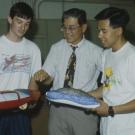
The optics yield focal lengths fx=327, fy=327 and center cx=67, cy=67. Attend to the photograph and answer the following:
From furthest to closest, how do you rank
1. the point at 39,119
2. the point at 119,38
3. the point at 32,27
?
1. the point at 32,27
2. the point at 39,119
3. the point at 119,38

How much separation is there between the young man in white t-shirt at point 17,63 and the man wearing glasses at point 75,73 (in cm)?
10

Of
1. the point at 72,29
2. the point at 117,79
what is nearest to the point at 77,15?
the point at 72,29

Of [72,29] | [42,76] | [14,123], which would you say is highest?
[72,29]

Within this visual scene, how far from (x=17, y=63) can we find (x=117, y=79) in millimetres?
720

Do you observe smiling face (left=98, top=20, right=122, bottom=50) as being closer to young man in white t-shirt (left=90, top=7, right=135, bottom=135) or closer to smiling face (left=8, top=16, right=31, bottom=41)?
young man in white t-shirt (left=90, top=7, right=135, bottom=135)

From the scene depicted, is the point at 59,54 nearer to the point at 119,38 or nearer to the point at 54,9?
the point at 119,38

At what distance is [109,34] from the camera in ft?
6.00

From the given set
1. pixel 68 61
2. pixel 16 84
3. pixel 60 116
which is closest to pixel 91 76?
pixel 68 61

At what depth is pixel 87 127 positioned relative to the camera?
2203 millimetres

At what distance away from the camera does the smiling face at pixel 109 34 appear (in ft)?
6.00

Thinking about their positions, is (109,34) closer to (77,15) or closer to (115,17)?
(115,17)

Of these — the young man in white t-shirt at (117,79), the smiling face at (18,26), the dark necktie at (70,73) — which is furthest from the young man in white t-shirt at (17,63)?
the young man in white t-shirt at (117,79)

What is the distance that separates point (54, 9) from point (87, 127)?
1325mm

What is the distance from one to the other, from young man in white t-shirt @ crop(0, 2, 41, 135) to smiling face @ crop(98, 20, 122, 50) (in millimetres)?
558
